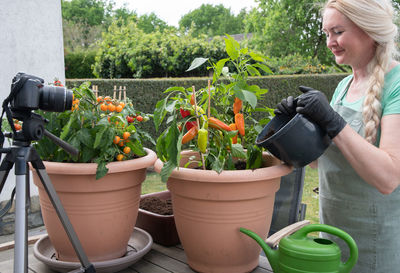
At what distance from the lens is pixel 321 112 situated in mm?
957

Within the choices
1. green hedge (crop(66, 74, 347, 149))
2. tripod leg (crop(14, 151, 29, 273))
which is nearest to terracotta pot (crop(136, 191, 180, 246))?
tripod leg (crop(14, 151, 29, 273))

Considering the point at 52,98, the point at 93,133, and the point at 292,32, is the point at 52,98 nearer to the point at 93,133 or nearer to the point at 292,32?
the point at 93,133

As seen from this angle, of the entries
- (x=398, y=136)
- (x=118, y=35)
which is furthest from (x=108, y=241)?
(x=118, y=35)

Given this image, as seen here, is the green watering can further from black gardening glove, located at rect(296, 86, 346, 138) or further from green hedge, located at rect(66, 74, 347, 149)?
green hedge, located at rect(66, 74, 347, 149)

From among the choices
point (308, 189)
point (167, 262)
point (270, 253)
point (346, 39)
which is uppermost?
point (346, 39)

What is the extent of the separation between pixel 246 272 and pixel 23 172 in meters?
0.69

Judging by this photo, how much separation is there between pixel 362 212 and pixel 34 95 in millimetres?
1043

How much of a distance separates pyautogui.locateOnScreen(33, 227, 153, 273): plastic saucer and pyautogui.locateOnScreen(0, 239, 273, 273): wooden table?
29mm

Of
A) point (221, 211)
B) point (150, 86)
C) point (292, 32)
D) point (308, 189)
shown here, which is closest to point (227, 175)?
point (221, 211)

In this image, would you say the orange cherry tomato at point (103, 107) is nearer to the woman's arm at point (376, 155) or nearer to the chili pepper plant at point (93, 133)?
the chili pepper plant at point (93, 133)

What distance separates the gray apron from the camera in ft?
3.97

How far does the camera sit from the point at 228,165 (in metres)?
1.14

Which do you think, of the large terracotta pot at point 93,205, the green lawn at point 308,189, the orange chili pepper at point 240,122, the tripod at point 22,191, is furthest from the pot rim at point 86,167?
the green lawn at point 308,189

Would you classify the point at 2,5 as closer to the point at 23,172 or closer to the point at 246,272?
the point at 23,172
